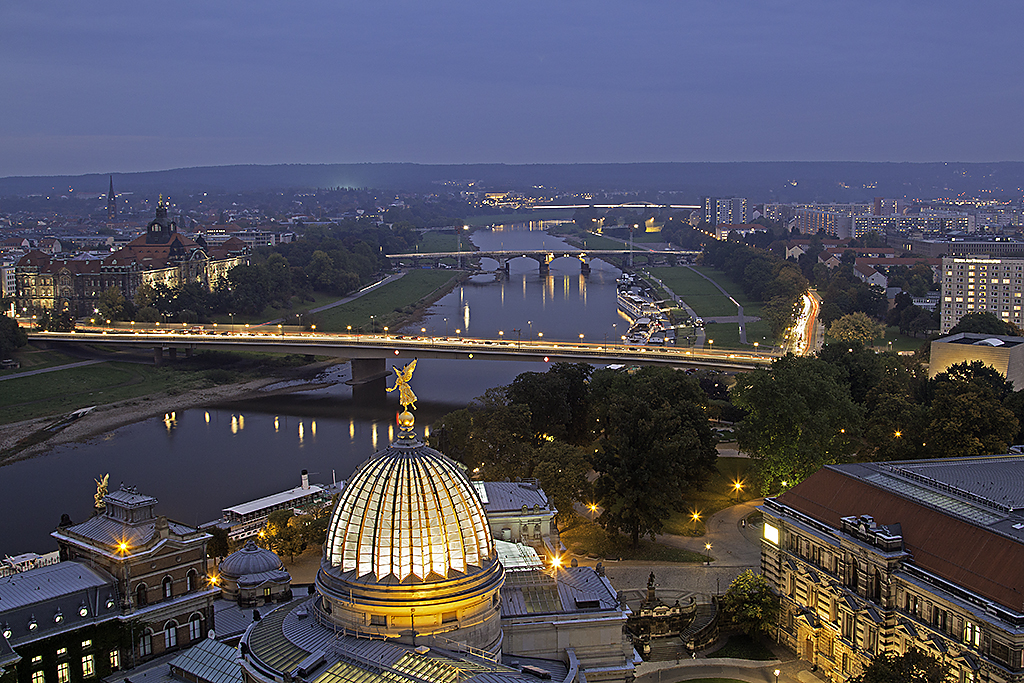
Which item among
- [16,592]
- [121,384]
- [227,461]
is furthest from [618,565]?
[121,384]

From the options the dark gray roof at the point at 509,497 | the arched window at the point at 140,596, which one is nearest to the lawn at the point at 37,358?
the dark gray roof at the point at 509,497

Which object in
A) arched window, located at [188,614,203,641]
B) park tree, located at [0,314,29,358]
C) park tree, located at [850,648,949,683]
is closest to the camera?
park tree, located at [850,648,949,683]

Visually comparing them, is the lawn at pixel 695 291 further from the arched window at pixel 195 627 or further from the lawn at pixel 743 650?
the arched window at pixel 195 627

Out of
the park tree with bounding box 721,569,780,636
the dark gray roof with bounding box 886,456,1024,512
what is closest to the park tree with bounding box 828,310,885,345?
the dark gray roof with bounding box 886,456,1024,512

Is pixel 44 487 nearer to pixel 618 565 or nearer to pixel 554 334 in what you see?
pixel 618 565

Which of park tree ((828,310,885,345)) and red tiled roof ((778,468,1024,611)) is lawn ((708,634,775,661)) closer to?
red tiled roof ((778,468,1024,611))

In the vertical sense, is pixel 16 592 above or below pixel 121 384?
above
